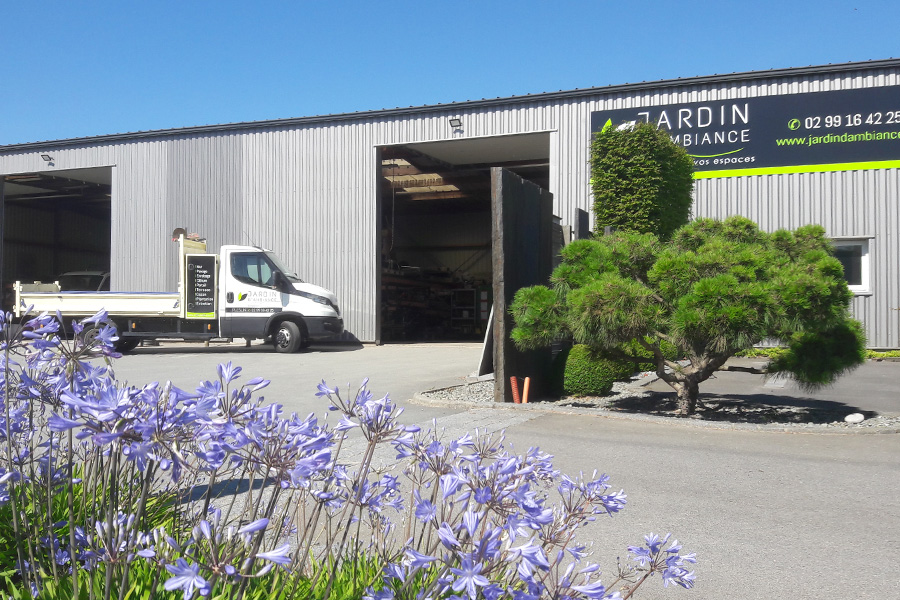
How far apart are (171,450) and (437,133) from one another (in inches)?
861

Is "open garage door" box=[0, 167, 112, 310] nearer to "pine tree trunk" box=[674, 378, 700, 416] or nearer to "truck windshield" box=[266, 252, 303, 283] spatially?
"truck windshield" box=[266, 252, 303, 283]

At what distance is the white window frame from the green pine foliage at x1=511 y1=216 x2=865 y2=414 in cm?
1032

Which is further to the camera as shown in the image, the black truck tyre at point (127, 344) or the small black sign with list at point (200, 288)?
the black truck tyre at point (127, 344)

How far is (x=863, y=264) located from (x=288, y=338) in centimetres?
1390

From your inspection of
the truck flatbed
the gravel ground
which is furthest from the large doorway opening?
the gravel ground

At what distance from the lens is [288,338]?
1959 centimetres

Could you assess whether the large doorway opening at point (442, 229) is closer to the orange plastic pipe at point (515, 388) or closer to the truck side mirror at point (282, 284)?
the truck side mirror at point (282, 284)

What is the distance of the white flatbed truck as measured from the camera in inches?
771

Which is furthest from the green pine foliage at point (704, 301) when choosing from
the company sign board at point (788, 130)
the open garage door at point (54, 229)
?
the open garage door at point (54, 229)

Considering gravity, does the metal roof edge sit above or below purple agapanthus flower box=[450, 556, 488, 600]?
above

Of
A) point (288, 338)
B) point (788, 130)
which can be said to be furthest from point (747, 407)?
point (288, 338)

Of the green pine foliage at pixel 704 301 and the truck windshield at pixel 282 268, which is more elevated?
the truck windshield at pixel 282 268

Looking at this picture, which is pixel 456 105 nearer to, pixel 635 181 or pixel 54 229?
pixel 635 181

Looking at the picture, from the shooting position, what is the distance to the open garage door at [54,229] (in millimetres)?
35375
